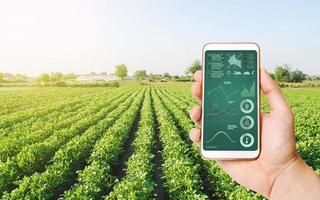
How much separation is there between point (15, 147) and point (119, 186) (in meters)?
7.32

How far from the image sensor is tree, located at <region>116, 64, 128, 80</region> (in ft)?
606

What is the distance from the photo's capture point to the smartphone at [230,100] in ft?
11.4

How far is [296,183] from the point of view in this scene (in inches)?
115

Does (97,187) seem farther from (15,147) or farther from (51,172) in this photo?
(15,147)

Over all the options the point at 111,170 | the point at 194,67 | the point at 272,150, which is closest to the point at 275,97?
the point at 272,150

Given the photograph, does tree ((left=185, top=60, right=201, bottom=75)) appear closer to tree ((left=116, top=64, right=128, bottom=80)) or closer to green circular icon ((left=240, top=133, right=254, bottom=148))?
tree ((left=116, top=64, right=128, bottom=80))

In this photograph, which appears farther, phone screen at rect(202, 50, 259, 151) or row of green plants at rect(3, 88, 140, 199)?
row of green plants at rect(3, 88, 140, 199)

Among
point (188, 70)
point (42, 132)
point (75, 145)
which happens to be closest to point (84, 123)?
point (42, 132)

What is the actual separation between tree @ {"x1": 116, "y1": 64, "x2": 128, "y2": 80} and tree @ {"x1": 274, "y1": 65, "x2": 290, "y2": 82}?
262 ft

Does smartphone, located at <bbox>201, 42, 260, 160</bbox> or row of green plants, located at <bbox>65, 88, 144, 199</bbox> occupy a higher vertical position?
smartphone, located at <bbox>201, 42, 260, 160</bbox>

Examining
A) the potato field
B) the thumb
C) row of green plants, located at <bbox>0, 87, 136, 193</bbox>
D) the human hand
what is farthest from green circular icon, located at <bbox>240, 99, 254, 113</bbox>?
row of green plants, located at <bbox>0, 87, 136, 193</bbox>

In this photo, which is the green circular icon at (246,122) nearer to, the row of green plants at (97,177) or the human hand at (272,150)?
the human hand at (272,150)

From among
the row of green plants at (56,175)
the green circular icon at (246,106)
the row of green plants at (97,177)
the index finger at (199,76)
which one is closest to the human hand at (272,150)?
the green circular icon at (246,106)

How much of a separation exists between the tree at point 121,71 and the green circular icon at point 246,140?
182m
